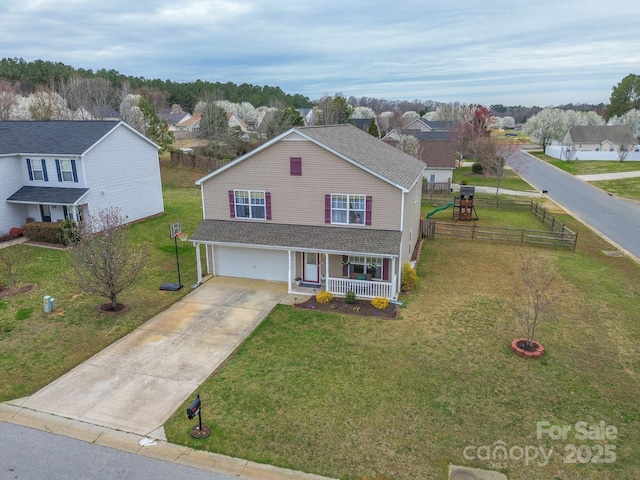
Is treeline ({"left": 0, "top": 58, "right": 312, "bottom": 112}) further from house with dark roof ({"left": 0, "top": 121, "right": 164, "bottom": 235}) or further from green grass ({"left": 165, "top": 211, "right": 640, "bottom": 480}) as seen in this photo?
green grass ({"left": 165, "top": 211, "right": 640, "bottom": 480})

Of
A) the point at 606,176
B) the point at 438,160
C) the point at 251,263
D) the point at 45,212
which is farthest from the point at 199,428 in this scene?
the point at 606,176

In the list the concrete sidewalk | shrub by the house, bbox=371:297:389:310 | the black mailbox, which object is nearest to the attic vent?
the black mailbox

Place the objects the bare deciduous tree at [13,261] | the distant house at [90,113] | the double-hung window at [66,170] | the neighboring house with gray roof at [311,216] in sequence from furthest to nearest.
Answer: the distant house at [90,113] → the double-hung window at [66,170] → the bare deciduous tree at [13,261] → the neighboring house with gray roof at [311,216]

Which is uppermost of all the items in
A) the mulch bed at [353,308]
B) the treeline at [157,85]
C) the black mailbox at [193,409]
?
the treeline at [157,85]

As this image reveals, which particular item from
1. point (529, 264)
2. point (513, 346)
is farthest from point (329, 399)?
point (529, 264)

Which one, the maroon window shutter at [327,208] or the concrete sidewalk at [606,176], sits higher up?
the maroon window shutter at [327,208]

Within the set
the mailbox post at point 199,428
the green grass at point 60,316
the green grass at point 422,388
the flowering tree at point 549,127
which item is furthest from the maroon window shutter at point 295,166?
the flowering tree at point 549,127

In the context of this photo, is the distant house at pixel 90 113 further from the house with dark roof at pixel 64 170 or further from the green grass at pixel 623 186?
the green grass at pixel 623 186
